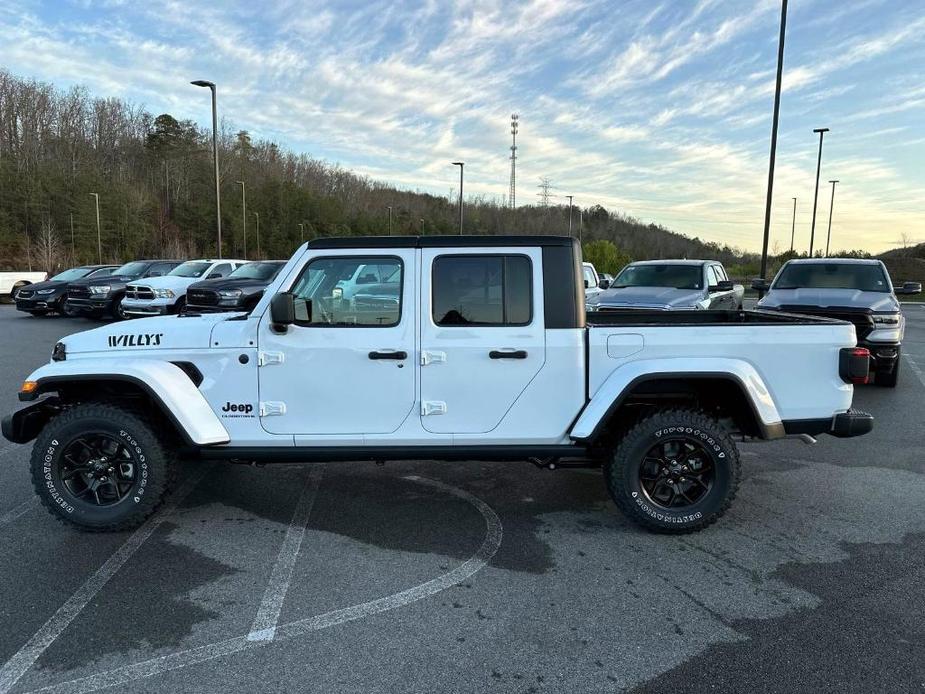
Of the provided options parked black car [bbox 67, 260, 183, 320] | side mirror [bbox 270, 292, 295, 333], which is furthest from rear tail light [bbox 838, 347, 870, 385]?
parked black car [bbox 67, 260, 183, 320]

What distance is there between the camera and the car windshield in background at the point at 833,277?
1043 cm

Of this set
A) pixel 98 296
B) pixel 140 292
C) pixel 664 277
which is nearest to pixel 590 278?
pixel 664 277

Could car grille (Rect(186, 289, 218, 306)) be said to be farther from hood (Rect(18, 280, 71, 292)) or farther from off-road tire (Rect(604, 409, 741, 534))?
off-road tire (Rect(604, 409, 741, 534))

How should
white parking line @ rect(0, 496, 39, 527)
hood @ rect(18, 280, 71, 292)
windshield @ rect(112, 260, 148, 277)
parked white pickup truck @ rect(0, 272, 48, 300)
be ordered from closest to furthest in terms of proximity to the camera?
white parking line @ rect(0, 496, 39, 527) < hood @ rect(18, 280, 71, 292) < windshield @ rect(112, 260, 148, 277) < parked white pickup truck @ rect(0, 272, 48, 300)

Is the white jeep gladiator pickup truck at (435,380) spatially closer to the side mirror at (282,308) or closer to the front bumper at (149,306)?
the side mirror at (282,308)

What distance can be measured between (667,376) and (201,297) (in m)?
13.4

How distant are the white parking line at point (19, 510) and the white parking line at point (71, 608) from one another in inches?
36.1

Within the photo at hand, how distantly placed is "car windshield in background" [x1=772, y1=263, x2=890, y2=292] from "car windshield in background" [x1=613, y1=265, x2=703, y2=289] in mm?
1477

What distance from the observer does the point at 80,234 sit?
61281 mm

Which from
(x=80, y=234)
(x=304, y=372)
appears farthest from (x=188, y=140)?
(x=304, y=372)

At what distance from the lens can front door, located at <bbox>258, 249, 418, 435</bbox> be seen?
406 centimetres

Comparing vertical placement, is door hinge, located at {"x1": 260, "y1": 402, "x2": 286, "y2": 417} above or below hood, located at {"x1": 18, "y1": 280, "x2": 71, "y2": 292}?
below

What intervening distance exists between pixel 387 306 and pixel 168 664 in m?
2.26

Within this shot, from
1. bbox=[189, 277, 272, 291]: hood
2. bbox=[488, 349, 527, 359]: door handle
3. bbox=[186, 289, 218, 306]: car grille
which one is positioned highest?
bbox=[189, 277, 272, 291]: hood
